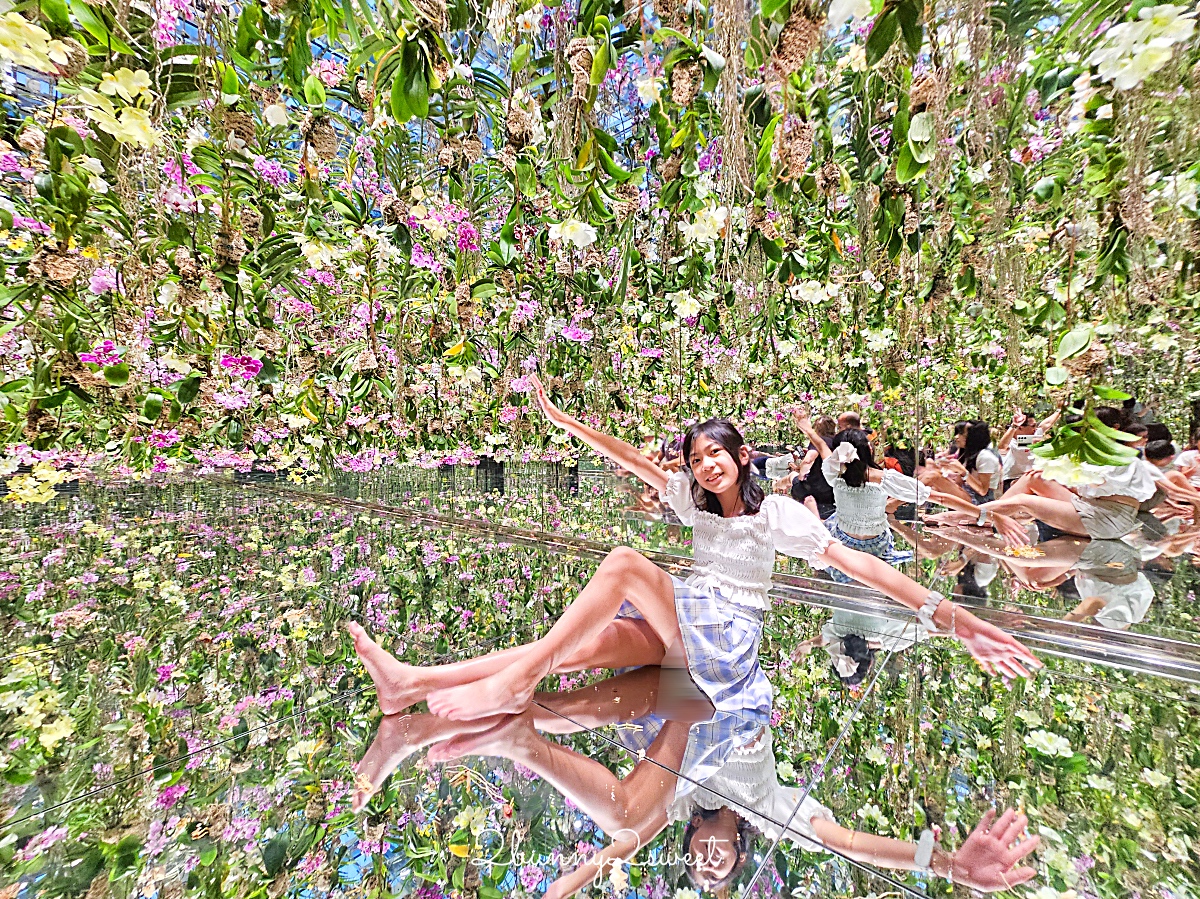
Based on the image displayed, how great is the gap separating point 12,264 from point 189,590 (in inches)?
59.1

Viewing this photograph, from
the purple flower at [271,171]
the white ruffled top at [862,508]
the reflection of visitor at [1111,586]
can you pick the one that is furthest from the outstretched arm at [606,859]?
the white ruffled top at [862,508]

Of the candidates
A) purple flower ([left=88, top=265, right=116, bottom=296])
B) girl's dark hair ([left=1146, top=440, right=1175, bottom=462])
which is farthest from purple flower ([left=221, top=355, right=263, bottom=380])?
girl's dark hair ([left=1146, top=440, right=1175, bottom=462])

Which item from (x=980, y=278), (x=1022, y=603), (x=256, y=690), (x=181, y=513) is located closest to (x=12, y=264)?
(x=256, y=690)

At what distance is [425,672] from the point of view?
1039 millimetres

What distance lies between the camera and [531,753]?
870mm

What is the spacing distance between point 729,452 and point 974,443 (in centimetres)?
346

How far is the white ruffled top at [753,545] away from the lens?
3.82 ft

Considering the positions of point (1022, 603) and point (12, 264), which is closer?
point (12, 264)

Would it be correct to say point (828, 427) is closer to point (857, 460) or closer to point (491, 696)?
point (857, 460)

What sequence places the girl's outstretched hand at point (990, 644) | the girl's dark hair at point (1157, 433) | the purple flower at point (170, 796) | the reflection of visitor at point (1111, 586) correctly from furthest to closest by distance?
the girl's dark hair at point (1157, 433)
the reflection of visitor at point (1111, 586)
the girl's outstretched hand at point (990, 644)
the purple flower at point (170, 796)

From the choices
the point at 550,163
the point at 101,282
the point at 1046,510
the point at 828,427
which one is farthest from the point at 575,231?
the point at 1046,510

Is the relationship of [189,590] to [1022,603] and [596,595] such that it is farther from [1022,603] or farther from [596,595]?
[1022,603]

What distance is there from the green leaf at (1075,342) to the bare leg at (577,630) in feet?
2.65

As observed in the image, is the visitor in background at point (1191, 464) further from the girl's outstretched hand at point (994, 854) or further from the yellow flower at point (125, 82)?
the yellow flower at point (125, 82)
